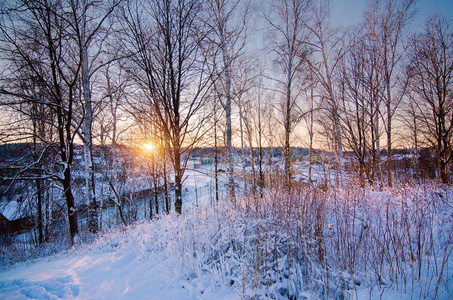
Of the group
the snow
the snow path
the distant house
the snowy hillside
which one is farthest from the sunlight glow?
the snow path

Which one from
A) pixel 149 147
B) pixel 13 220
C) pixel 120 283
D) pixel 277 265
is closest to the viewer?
pixel 277 265

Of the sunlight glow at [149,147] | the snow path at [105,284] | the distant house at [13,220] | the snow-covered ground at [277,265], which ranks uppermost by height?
the sunlight glow at [149,147]

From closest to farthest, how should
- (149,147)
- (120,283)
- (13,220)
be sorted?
(120,283) < (149,147) < (13,220)

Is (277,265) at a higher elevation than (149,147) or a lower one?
lower

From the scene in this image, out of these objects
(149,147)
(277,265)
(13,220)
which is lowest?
(13,220)

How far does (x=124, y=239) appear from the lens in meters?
4.42

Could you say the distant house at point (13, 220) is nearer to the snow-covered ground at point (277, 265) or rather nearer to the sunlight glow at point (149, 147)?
the sunlight glow at point (149, 147)

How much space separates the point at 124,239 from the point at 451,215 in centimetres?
675

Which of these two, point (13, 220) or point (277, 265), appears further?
point (13, 220)

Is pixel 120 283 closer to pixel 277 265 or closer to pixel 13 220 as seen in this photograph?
pixel 277 265

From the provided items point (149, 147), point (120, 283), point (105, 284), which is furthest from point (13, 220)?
point (120, 283)

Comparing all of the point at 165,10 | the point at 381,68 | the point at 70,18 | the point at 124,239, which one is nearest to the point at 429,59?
the point at 381,68

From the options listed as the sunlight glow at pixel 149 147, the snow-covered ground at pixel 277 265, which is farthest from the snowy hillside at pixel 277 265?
the sunlight glow at pixel 149 147

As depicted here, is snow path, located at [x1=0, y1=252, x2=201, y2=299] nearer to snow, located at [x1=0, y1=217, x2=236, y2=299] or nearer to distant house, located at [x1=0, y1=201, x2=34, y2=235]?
snow, located at [x1=0, y1=217, x2=236, y2=299]
